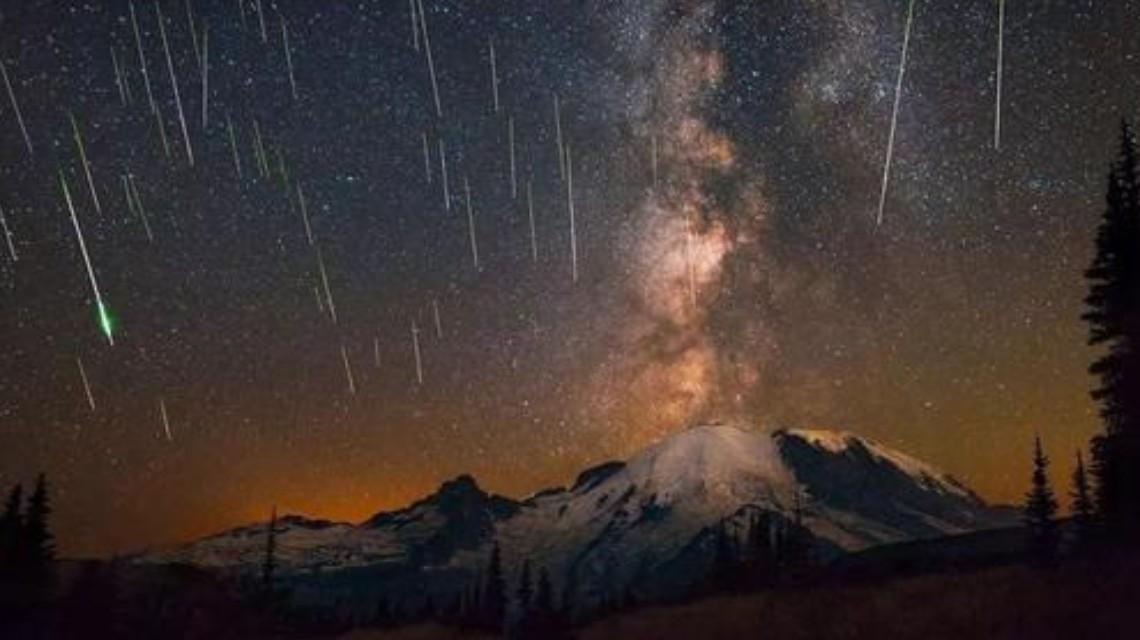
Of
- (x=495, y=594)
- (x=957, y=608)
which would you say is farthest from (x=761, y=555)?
(x=957, y=608)

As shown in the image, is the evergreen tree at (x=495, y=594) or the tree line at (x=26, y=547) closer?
the tree line at (x=26, y=547)

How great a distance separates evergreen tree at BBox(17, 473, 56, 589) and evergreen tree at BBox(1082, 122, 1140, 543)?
64626 millimetres

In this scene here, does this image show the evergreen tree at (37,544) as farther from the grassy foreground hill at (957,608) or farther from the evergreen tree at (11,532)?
the grassy foreground hill at (957,608)

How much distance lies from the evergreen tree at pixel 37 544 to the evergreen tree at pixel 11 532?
0.39 metres

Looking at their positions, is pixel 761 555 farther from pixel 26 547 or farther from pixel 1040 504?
pixel 26 547

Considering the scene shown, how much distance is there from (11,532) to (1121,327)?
232 ft

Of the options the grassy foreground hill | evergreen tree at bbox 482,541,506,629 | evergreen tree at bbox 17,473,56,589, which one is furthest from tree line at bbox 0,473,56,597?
the grassy foreground hill

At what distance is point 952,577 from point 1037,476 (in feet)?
177

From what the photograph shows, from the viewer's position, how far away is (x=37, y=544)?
74625mm

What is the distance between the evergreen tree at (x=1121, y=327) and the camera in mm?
33031

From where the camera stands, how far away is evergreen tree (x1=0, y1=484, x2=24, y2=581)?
72.6 metres

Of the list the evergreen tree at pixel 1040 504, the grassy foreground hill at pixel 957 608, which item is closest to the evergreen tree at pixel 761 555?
the evergreen tree at pixel 1040 504

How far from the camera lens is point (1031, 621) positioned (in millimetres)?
16250

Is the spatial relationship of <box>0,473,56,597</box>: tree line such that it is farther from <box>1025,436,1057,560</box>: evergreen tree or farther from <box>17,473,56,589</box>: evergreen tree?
<box>1025,436,1057,560</box>: evergreen tree
